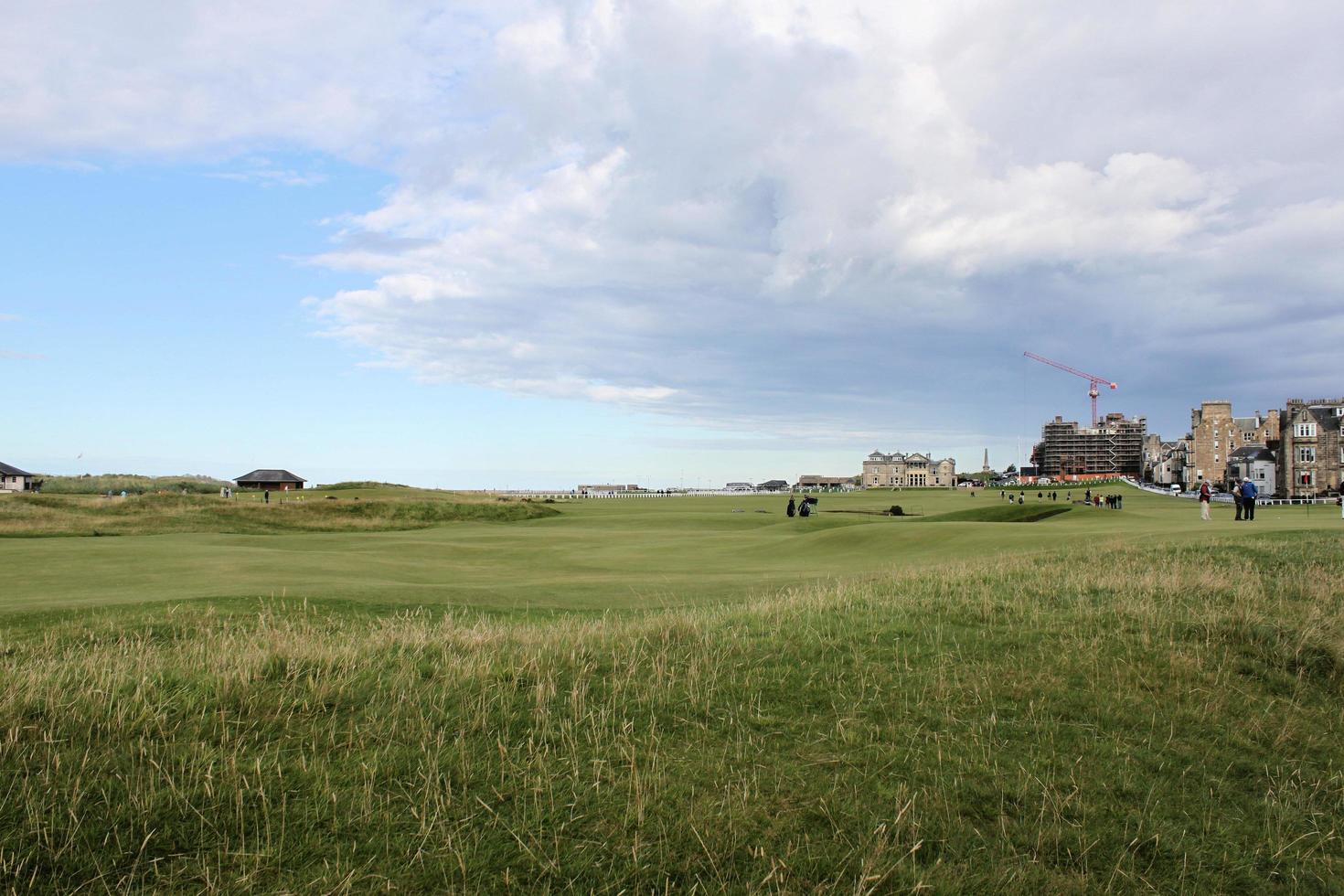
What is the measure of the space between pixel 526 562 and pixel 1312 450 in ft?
306

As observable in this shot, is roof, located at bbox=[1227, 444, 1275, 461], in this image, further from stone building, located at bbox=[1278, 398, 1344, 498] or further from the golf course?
the golf course

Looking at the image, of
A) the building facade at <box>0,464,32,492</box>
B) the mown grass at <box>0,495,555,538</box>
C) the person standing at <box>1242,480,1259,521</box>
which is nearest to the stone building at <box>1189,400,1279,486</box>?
the person standing at <box>1242,480,1259,521</box>

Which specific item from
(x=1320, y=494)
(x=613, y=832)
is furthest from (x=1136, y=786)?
(x=1320, y=494)

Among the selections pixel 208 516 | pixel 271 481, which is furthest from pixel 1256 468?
pixel 271 481

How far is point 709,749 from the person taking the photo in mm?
8219

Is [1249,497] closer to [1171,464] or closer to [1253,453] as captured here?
[1253,453]

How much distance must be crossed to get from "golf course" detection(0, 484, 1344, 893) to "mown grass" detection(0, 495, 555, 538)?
41.8 metres

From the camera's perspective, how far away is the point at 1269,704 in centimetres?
1070

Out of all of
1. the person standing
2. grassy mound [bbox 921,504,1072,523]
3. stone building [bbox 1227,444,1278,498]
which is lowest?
grassy mound [bbox 921,504,1072,523]

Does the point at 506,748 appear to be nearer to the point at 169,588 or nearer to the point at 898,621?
the point at 898,621

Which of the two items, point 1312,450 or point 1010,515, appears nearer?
point 1010,515

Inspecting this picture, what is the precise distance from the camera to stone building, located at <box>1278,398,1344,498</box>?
287ft

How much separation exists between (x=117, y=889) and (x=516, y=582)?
21785 mm

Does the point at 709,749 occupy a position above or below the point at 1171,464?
below
